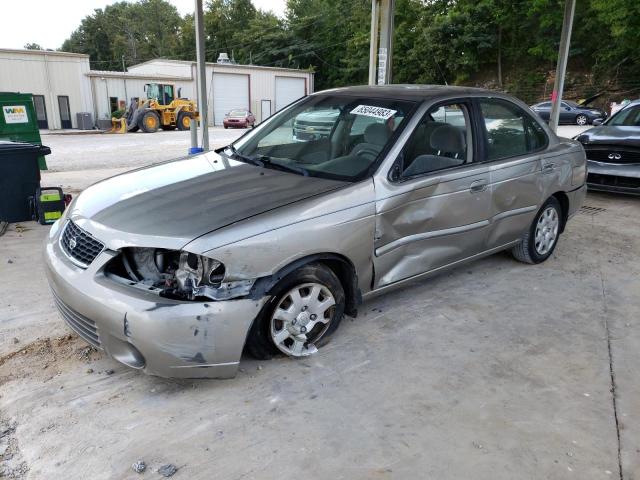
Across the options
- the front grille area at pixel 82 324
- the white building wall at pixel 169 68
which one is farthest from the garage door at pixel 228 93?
the front grille area at pixel 82 324

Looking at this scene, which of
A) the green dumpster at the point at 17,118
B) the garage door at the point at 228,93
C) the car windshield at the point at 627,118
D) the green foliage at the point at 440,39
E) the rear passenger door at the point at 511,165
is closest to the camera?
the rear passenger door at the point at 511,165

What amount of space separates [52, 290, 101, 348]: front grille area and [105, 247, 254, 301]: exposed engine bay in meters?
0.28

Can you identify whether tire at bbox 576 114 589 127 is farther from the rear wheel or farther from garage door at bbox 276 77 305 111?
garage door at bbox 276 77 305 111

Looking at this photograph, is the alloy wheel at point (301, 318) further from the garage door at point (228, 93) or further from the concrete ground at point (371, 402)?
the garage door at point (228, 93)

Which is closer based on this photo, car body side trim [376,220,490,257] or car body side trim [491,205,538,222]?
car body side trim [376,220,490,257]

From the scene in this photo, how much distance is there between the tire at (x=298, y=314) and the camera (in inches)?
115

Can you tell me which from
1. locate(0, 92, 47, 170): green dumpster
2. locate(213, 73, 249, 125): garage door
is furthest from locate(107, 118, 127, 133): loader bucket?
locate(0, 92, 47, 170): green dumpster

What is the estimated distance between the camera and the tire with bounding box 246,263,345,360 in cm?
293

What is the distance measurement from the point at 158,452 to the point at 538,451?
1753mm

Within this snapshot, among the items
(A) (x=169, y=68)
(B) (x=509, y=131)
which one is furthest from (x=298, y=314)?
(A) (x=169, y=68)

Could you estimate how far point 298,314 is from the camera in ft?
9.98

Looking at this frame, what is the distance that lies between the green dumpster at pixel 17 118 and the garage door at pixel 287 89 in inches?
1214

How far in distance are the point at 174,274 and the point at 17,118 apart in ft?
23.1

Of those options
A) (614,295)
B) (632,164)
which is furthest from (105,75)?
(614,295)
